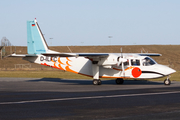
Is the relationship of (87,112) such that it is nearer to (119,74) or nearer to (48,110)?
(48,110)

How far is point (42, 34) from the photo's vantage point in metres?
30.9

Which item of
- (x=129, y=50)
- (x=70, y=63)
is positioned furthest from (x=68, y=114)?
(x=129, y=50)

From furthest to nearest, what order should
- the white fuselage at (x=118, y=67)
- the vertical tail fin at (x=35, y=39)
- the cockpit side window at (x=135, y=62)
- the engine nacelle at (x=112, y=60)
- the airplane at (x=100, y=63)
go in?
the vertical tail fin at (x=35, y=39), the cockpit side window at (x=135, y=62), the engine nacelle at (x=112, y=60), the white fuselage at (x=118, y=67), the airplane at (x=100, y=63)

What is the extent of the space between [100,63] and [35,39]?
324 inches

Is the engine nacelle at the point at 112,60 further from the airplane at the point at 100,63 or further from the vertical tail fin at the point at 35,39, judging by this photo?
the vertical tail fin at the point at 35,39

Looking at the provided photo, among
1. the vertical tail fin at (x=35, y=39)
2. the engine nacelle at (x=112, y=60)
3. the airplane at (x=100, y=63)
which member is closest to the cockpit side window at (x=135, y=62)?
the airplane at (x=100, y=63)

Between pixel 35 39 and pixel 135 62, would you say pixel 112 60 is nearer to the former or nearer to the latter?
pixel 135 62

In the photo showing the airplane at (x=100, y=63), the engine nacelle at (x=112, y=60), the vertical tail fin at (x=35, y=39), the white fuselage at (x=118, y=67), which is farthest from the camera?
the vertical tail fin at (x=35, y=39)

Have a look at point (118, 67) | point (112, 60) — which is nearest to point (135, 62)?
point (118, 67)

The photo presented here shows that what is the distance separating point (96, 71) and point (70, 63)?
11.0 ft

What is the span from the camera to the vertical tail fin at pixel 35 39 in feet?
99.9

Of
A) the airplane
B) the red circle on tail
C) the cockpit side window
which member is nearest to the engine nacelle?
the airplane

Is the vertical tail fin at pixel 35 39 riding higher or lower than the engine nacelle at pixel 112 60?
higher

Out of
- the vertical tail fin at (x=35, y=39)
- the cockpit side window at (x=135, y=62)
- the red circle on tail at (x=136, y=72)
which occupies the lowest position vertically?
the red circle on tail at (x=136, y=72)
